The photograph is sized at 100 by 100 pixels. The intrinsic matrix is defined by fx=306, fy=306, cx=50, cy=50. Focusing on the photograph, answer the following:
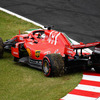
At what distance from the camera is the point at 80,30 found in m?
18.3

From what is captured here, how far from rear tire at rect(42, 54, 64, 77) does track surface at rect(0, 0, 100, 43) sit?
6.13 meters

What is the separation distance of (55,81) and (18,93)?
1573 mm

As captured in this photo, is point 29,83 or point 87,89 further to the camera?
point 29,83

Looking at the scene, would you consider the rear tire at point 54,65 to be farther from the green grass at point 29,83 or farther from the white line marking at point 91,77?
the white line marking at point 91,77

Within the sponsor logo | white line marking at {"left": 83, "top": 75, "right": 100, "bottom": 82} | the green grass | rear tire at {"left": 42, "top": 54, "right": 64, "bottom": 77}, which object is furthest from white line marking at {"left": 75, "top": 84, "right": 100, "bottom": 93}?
the sponsor logo

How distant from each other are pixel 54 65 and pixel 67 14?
12146 millimetres

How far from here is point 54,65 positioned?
1001 cm

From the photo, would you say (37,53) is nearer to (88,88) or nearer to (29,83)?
(29,83)

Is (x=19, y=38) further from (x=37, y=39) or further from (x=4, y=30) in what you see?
(x=4, y=30)

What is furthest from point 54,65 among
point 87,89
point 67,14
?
point 67,14

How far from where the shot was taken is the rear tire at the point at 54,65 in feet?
32.9

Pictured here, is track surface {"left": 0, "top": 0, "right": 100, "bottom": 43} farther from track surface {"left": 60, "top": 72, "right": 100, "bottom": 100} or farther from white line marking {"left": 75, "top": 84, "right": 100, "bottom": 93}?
white line marking {"left": 75, "top": 84, "right": 100, "bottom": 93}

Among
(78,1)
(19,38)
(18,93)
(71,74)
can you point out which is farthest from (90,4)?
(18,93)

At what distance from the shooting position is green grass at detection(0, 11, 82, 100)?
27.6 ft
